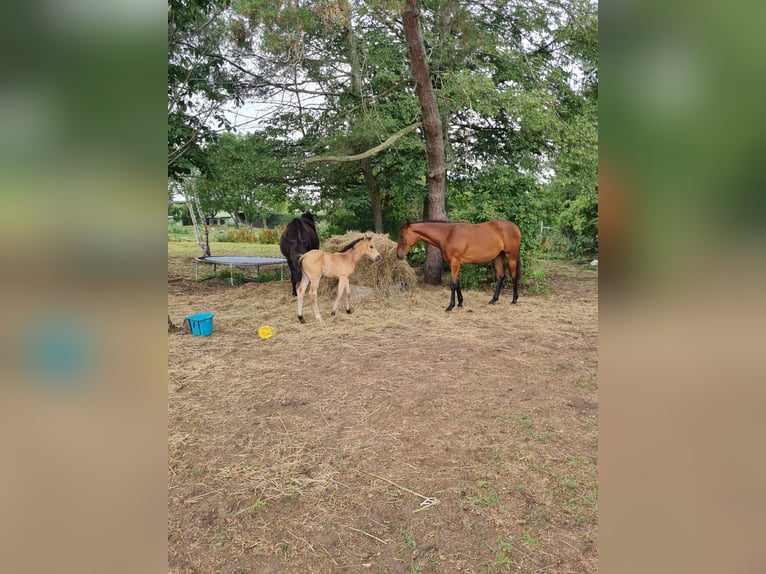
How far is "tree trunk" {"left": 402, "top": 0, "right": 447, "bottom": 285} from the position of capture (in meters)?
6.66

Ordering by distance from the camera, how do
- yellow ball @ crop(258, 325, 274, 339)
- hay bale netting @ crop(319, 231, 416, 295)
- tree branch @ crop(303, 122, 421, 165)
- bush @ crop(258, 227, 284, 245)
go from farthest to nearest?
bush @ crop(258, 227, 284, 245) → hay bale netting @ crop(319, 231, 416, 295) → tree branch @ crop(303, 122, 421, 165) → yellow ball @ crop(258, 325, 274, 339)

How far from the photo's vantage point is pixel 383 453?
244 cm

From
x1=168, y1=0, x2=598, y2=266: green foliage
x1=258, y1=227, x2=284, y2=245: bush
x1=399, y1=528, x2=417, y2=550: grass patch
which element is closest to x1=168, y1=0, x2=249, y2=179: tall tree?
x1=168, y1=0, x2=598, y2=266: green foliage

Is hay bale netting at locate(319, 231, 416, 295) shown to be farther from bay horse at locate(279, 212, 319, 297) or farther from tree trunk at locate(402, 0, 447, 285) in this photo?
tree trunk at locate(402, 0, 447, 285)

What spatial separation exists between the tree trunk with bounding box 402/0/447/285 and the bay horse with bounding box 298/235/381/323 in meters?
2.44

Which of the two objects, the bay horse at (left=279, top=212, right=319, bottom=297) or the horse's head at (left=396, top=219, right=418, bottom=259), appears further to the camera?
the bay horse at (left=279, top=212, right=319, bottom=297)

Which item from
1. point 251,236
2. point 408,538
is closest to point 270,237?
point 251,236

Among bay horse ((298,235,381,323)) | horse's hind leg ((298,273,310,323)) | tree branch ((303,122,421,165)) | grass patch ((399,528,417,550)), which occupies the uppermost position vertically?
tree branch ((303,122,421,165))

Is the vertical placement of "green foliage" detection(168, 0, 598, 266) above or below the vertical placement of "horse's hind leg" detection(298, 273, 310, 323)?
above

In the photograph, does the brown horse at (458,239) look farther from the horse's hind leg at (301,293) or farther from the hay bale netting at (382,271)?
the horse's hind leg at (301,293)

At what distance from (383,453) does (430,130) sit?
629cm

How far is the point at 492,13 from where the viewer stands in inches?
298

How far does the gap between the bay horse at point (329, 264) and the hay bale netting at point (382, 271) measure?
4.22 ft

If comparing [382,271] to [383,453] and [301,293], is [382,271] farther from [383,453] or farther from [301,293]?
[383,453]
